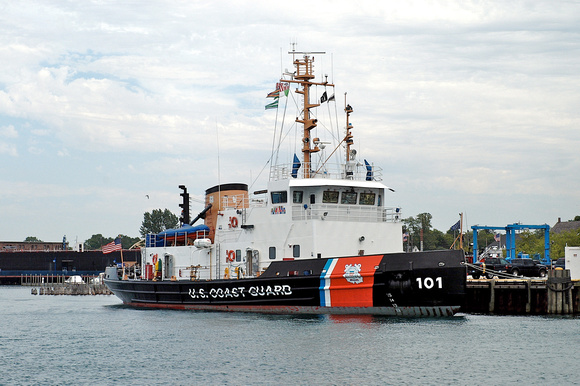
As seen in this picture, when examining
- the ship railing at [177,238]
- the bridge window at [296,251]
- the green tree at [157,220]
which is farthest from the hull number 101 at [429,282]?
the green tree at [157,220]

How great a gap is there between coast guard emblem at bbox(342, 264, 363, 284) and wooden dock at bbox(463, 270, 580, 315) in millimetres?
8850

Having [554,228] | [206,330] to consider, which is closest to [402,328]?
[206,330]

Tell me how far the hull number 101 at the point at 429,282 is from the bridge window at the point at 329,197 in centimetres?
577

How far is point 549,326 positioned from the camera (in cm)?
2730

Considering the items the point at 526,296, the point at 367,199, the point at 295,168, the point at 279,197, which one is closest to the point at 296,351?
the point at 279,197

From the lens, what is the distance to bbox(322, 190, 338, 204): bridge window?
1180 inches

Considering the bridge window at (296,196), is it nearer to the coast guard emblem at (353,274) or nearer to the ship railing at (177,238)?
the coast guard emblem at (353,274)

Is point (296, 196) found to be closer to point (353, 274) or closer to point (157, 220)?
point (353, 274)

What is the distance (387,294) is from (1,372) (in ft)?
43.7

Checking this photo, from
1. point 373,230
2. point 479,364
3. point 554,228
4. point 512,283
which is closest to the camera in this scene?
point 479,364

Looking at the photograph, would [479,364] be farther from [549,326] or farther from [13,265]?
[13,265]

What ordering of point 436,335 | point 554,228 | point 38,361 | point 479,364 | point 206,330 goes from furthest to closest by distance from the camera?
point 554,228, point 206,330, point 436,335, point 38,361, point 479,364

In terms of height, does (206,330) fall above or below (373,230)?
below

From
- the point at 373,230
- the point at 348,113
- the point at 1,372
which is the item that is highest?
the point at 348,113
